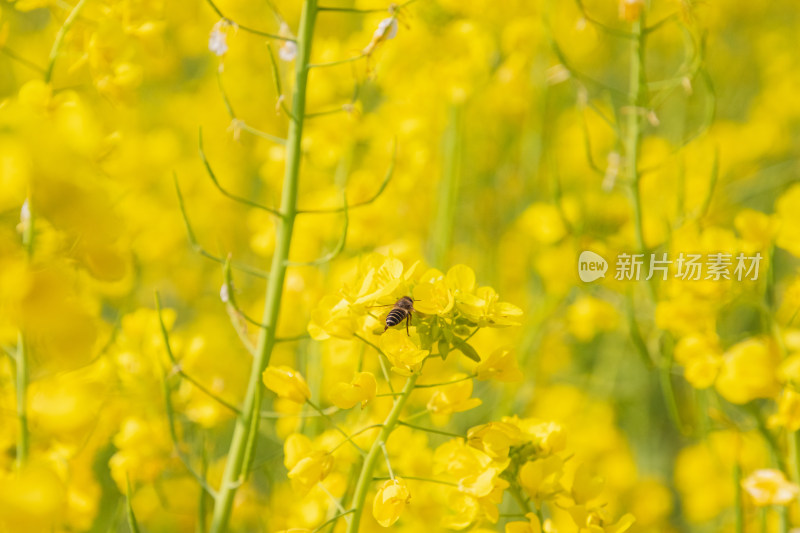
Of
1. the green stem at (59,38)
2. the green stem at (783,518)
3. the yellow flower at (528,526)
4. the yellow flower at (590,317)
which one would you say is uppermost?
the green stem at (59,38)

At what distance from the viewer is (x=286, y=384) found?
79 centimetres

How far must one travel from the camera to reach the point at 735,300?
1.13 m

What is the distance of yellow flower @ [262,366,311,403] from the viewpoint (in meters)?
0.78

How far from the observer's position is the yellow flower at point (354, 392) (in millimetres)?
715

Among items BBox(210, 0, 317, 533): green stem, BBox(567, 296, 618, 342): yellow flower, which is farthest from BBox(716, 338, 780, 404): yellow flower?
BBox(567, 296, 618, 342): yellow flower

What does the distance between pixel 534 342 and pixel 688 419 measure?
0.86 meters

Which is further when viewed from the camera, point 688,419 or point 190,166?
point 190,166

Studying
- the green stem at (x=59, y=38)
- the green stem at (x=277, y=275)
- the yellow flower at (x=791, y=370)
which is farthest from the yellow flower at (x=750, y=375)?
the green stem at (x=59, y=38)

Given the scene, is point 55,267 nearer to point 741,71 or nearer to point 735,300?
point 735,300

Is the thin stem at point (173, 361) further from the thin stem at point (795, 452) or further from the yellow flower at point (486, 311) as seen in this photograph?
the thin stem at point (795, 452)

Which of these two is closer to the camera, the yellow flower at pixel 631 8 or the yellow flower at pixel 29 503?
the yellow flower at pixel 29 503

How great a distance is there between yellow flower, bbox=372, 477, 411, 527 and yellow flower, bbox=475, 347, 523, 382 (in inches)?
5.7

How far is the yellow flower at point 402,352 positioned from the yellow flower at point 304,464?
Result: 0.46ft

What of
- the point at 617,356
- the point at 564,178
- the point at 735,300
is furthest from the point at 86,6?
the point at 564,178
